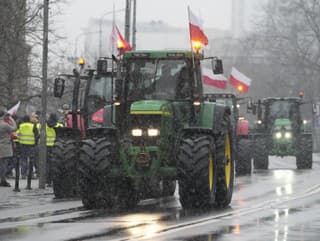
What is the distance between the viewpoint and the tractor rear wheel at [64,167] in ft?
71.4

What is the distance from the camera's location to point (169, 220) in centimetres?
1633

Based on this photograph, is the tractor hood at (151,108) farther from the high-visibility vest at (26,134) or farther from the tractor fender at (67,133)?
the high-visibility vest at (26,134)

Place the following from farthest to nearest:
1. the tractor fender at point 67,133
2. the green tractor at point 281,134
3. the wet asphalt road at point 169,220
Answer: the green tractor at point 281,134, the tractor fender at point 67,133, the wet asphalt road at point 169,220

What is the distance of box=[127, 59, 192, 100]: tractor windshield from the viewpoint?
1936 cm

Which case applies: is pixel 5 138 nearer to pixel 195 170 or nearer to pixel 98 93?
pixel 98 93

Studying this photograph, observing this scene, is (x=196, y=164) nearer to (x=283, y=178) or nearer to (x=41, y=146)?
A: (x=41, y=146)

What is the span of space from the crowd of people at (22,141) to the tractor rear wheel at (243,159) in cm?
646

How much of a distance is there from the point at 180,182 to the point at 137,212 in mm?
903

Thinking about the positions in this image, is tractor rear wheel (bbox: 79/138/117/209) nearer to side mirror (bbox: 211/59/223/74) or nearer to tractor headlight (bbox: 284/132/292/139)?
side mirror (bbox: 211/59/223/74)

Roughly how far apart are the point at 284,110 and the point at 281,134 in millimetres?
1195

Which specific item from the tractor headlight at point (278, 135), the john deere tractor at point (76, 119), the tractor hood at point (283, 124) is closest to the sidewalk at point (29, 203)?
the john deere tractor at point (76, 119)

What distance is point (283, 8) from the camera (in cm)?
7544

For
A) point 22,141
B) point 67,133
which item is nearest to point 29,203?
point 67,133

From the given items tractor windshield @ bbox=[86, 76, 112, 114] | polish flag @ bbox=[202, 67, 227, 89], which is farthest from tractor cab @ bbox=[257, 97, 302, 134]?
tractor windshield @ bbox=[86, 76, 112, 114]
